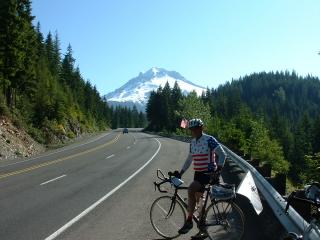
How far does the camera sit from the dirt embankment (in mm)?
34000

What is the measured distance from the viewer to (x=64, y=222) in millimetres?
9781

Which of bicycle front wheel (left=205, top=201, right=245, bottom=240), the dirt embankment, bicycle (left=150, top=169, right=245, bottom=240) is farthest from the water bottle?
the dirt embankment

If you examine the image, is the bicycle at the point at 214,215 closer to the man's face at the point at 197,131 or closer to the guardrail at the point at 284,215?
the guardrail at the point at 284,215

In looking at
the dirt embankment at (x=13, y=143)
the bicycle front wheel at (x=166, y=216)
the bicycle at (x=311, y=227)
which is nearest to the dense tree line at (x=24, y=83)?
the dirt embankment at (x=13, y=143)

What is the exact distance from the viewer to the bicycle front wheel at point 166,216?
864 centimetres

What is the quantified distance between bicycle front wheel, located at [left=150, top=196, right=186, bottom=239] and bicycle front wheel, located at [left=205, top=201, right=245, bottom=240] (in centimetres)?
57

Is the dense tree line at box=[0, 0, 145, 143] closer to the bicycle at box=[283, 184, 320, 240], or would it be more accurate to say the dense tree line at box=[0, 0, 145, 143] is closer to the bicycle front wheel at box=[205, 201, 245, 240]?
the bicycle front wheel at box=[205, 201, 245, 240]

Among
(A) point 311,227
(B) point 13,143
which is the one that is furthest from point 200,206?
(B) point 13,143

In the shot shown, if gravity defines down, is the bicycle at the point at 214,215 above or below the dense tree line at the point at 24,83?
below

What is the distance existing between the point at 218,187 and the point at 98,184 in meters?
8.66

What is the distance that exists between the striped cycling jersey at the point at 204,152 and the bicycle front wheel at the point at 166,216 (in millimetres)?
803

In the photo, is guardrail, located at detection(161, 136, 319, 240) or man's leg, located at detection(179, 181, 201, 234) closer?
guardrail, located at detection(161, 136, 319, 240)

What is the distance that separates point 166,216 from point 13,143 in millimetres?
30080

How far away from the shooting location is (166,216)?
29.2 feet
